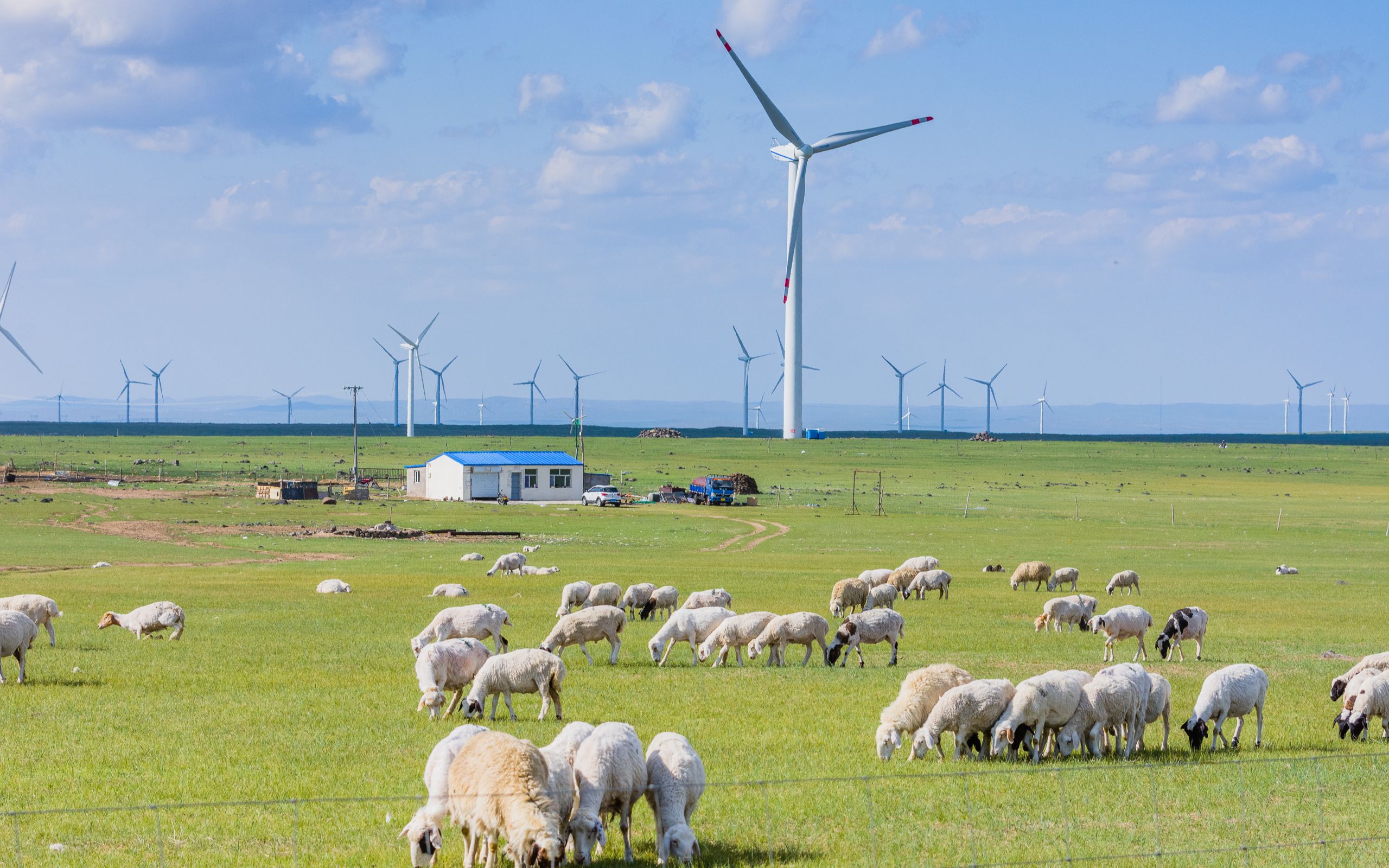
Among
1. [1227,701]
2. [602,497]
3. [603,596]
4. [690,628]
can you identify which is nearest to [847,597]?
[603,596]

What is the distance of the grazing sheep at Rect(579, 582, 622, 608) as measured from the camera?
105ft

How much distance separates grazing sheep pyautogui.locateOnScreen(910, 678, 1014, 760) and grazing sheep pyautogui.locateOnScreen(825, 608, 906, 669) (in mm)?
7729

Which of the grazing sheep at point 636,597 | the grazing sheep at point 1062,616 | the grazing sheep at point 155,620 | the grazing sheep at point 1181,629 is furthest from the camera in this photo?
the grazing sheep at point 636,597

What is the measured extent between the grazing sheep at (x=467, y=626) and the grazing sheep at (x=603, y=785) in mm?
11021

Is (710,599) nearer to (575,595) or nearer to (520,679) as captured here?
(575,595)

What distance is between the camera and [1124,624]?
26.1m

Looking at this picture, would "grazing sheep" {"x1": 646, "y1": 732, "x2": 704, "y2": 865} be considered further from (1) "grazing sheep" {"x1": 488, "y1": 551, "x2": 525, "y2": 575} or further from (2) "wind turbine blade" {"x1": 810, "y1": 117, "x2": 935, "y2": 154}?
(2) "wind turbine blade" {"x1": 810, "y1": 117, "x2": 935, "y2": 154}

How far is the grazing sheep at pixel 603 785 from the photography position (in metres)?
12.3

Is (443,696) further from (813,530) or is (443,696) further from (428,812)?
(813,530)

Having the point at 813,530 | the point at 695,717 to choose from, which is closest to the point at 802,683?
the point at 695,717

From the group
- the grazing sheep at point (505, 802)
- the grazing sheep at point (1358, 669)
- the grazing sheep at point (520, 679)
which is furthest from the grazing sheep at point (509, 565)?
the grazing sheep at point (505, 802)

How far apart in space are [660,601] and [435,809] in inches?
802

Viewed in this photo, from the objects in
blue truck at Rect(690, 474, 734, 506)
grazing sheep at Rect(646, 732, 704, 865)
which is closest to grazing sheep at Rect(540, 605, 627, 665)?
grazing sheep at Rect(646, 732, 704, 865)

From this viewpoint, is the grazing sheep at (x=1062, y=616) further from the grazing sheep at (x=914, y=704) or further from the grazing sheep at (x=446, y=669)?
the grazing sheep at (x=446, y=669)
